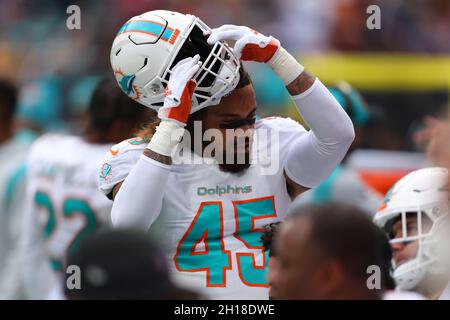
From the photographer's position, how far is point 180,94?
3619mm

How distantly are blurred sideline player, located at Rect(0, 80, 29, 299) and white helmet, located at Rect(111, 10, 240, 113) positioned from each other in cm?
248

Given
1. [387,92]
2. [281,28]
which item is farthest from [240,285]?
[281,28]

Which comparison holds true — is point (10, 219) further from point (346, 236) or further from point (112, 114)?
point (346, 236)

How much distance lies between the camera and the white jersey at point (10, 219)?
19.9ft

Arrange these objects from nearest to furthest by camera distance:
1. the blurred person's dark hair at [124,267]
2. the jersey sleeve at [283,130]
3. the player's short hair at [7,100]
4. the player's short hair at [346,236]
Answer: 1. the blurred person's dark hair at [124,267]
2. the player's short hair at [346,236]
3. the jersey sleeve at [283,130]
4. the player's short hair at [7,100]

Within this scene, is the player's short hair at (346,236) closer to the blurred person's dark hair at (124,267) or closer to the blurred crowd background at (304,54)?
the blurred person's dark hair at (124,267)

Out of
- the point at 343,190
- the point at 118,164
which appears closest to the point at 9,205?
the point at 343,190

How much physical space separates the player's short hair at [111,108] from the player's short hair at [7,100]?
909 mm

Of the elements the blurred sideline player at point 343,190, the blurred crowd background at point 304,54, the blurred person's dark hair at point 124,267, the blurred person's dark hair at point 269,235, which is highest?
the blurred crowd background at point 304,54

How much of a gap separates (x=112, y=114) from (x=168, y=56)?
1807 millimetres

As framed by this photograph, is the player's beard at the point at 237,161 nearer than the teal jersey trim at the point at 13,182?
Yes

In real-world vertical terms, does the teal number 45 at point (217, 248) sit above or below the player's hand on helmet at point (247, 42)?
below

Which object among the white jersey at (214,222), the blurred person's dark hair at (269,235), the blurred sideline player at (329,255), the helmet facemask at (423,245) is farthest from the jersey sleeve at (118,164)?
the helmet facemask at (423,245)
